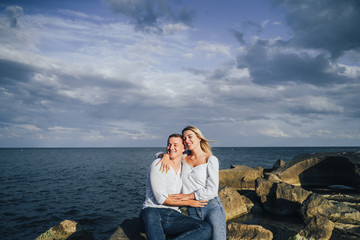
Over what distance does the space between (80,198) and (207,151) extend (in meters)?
14.5

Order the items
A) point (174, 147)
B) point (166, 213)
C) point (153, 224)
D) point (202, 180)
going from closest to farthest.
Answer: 1. point (153, 224)
2. point (166, 213)
3. point (202, 180)
4. point (174, 147)

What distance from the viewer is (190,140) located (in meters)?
4.90

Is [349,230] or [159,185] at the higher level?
[159,185]

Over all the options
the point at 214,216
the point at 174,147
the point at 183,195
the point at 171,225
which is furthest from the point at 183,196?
the point at 174,147

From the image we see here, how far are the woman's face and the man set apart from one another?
60 centimetres

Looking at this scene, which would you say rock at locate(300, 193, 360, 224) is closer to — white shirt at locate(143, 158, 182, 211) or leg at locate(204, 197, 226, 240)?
leg at locate(204, 197, 226, 240)

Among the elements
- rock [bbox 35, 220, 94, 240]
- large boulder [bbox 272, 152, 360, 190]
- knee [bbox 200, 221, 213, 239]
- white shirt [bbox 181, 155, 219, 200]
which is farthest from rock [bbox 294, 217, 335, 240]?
large boulder [bbox 272, 152, 360, 190]

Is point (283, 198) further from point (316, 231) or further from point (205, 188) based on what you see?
point (205, 188)

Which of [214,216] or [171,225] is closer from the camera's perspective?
[171,225]

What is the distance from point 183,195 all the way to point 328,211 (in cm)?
568

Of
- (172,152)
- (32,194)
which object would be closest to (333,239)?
(172,152)

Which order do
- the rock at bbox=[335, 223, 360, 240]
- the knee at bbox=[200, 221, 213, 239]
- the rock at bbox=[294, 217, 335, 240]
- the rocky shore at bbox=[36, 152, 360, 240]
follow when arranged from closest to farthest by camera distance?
the knee at bbox=[200, 221, 213, 239], the rock at bbox=[294, 217, 335, 240], the rocky shore at bbox=[36, 152, 360, 240], the rock at bbox=[335, 223, 360, 240]

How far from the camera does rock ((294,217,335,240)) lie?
5.82 meters

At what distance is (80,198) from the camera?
1617cm
